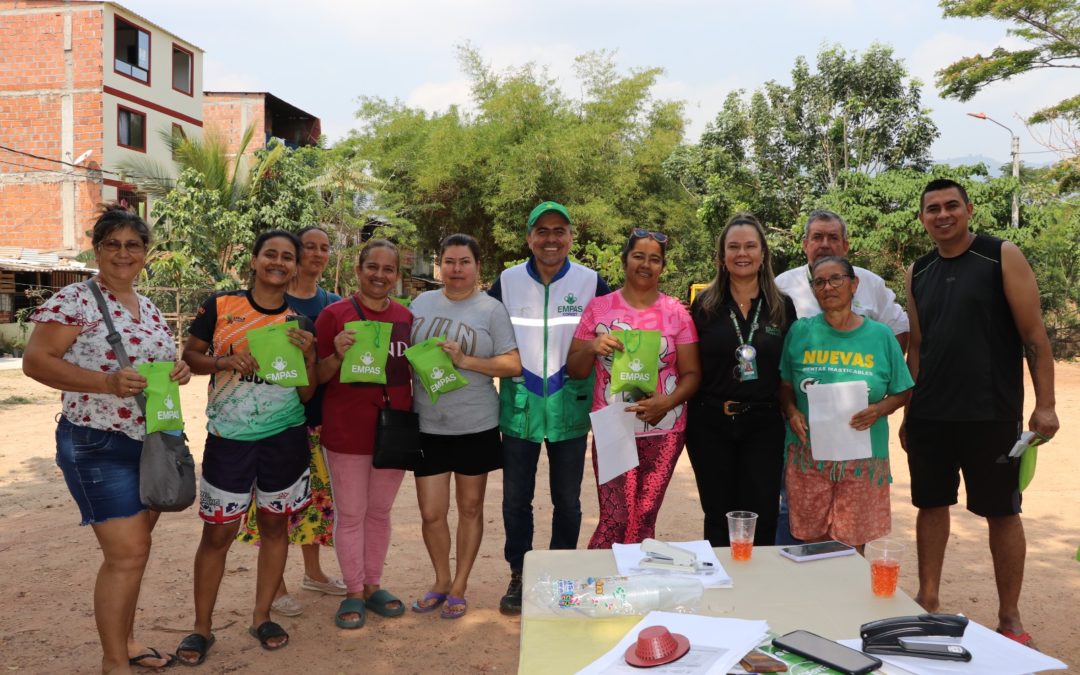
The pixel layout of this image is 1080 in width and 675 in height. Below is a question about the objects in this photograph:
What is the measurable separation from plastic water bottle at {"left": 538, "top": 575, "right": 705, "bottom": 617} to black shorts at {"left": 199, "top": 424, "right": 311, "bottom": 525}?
6.02 feet

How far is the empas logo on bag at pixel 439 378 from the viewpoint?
3.89 m

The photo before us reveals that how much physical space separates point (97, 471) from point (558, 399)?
2110 mm

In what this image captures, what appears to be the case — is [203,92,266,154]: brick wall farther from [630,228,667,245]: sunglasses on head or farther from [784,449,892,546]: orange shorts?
[784,449,892,546]: orange shorts

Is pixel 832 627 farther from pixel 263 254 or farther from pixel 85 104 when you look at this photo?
pixel 85 104

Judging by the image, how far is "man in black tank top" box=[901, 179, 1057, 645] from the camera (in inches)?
150

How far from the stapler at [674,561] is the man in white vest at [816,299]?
1782 mm

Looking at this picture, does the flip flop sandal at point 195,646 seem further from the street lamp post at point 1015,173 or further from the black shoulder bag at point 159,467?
the street lamp post at point 1015,173

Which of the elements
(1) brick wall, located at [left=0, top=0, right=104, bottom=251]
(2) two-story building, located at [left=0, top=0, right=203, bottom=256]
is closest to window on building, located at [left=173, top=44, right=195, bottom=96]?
(2) two-story building, located at [left=0, top=0, right=203, bottom=256]

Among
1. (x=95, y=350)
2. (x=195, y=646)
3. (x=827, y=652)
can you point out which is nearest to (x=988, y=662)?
(x=827, y=652)

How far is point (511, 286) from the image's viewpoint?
14.2 feet

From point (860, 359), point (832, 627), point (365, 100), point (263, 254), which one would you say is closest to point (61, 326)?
point (263, 254)

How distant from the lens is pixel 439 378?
3.90 meters

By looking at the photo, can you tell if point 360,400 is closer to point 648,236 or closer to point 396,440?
point 396,440

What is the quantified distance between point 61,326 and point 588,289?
8.11 ft
